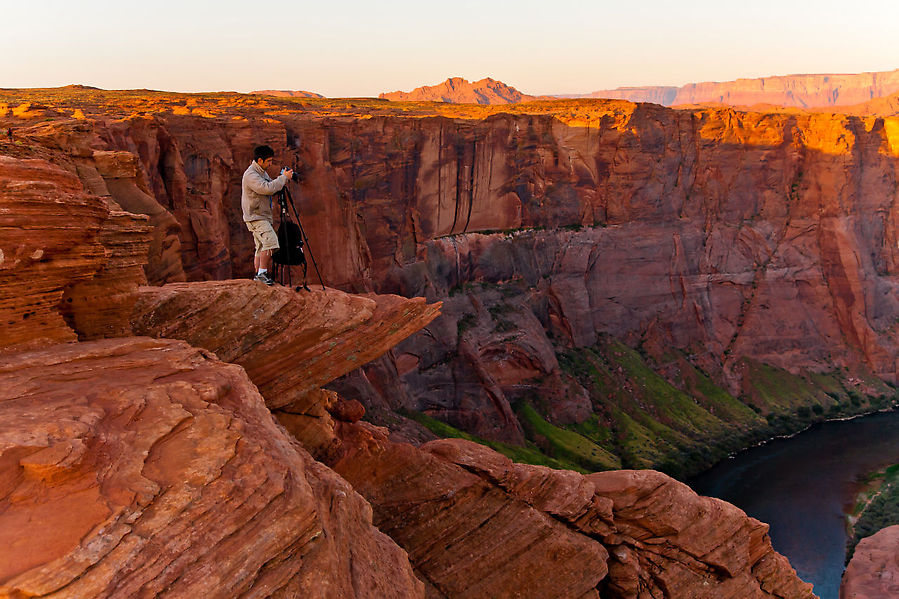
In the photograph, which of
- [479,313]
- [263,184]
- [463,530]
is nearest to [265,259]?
[263,184]

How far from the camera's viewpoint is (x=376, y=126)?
5512 cm

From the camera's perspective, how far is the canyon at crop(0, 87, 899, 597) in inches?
421

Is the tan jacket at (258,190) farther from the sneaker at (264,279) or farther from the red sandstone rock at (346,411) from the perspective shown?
the red sandstone rock at (346,411)

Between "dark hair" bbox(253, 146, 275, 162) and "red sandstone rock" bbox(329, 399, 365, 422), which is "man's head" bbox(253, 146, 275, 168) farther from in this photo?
"red sandstone rock" bbox(329, 399, 365, 422)

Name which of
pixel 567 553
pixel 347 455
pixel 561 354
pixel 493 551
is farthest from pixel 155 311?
pixel 561 354

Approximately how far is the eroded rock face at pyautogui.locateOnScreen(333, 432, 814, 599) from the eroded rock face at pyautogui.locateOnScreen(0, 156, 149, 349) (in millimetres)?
8069

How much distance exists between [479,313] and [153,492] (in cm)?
5435

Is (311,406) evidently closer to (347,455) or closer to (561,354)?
(347,455)

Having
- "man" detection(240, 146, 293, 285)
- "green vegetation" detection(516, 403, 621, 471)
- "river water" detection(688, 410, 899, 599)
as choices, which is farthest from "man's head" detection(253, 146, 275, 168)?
"river water" detection(688, 410, 899, 599)

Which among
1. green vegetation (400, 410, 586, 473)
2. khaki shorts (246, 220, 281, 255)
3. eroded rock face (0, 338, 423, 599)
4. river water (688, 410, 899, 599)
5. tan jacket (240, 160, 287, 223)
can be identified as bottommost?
river water (688, 410, 899, 599)

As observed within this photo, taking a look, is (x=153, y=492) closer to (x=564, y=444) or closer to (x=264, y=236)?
(x=264, y=236)

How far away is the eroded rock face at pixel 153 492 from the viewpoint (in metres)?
6.98

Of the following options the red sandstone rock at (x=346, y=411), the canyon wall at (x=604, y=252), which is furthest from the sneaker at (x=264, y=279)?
the canyon wall at (x=604, y=252)

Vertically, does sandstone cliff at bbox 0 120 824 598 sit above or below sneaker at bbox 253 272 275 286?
below
